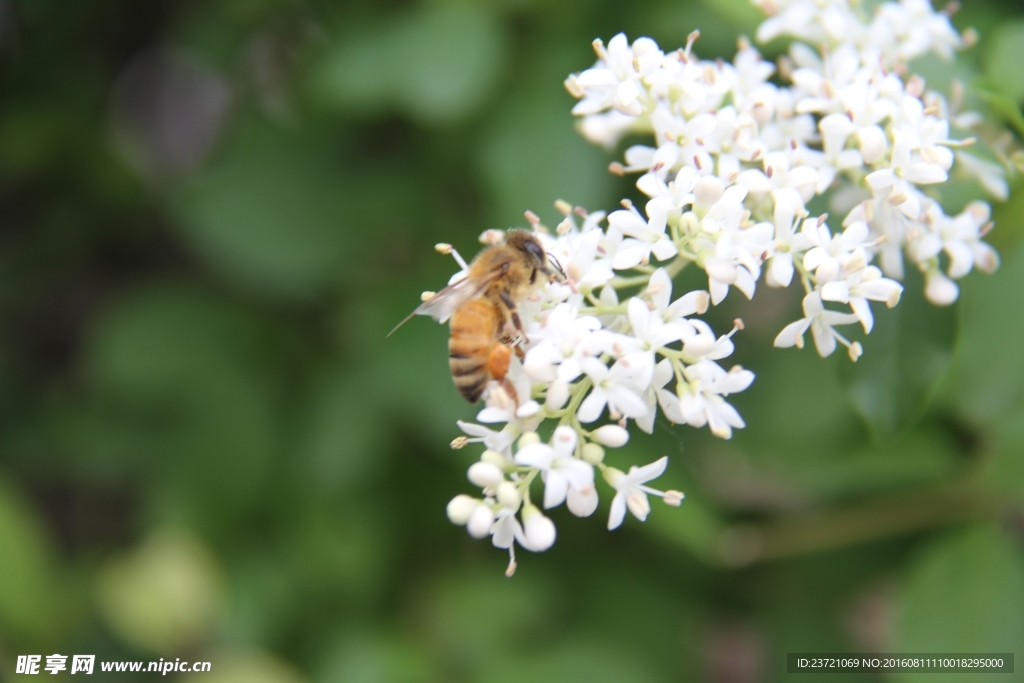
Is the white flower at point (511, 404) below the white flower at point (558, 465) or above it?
above

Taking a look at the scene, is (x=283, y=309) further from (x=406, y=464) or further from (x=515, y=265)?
(x=515, y=265)

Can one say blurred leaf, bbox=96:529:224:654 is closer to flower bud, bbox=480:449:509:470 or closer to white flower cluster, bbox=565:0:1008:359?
flower bud, bbox=480:449:509:470

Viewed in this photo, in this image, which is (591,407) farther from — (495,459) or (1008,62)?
(1008,62)

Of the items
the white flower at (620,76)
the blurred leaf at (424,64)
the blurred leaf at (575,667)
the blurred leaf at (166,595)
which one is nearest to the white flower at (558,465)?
the white flower at (620,76)

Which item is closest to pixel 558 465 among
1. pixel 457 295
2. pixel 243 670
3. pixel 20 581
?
pixel 457 295

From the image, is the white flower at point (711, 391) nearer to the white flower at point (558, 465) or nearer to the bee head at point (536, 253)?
the white flower at point (558, 465)

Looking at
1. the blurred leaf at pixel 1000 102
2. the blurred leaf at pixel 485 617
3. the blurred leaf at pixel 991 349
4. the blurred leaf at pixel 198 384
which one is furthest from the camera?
the blurred leaf at pixel 198 384

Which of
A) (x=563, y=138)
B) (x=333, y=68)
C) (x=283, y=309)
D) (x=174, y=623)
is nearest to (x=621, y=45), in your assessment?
(x=563, y=138)
